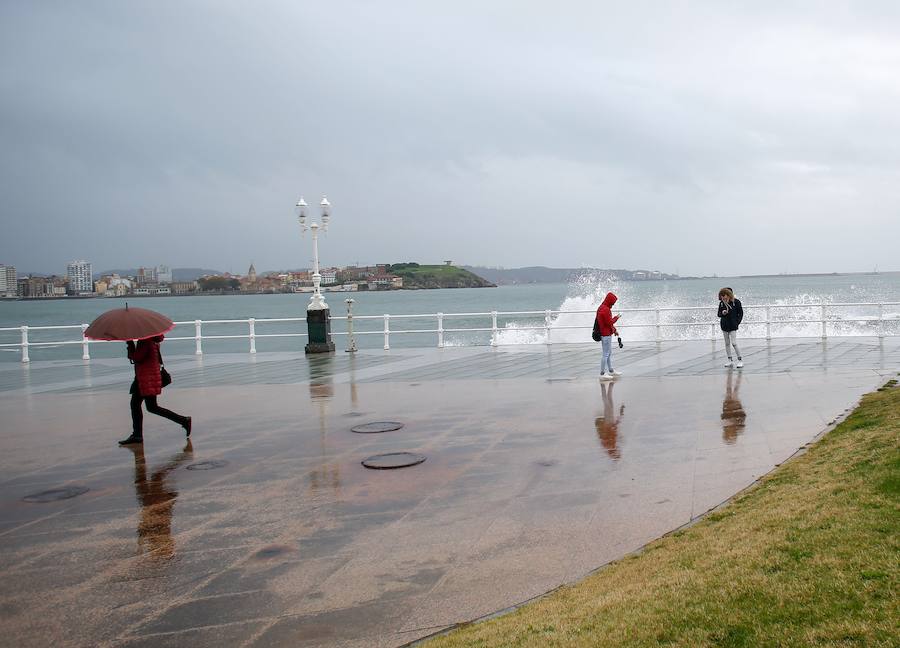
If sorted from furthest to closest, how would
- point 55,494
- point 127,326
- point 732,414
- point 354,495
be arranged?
point 732,414 → point 127,326 → point 55,494 → point 354,495

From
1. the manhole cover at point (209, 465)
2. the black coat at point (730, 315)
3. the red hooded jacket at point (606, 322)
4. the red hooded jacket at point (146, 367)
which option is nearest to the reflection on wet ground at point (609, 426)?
the red hooded jacket at point (606, 322)

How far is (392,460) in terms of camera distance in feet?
28.1

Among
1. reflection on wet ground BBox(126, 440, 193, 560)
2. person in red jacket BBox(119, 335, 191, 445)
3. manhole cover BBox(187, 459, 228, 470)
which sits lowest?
manhole cover BBox(187, 459, 228, 470)

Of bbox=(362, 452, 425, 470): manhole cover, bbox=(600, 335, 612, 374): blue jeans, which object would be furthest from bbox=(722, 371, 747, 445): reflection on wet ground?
bbox=(362, 452, 425, 470): manhole cover

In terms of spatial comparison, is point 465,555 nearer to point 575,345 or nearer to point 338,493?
point 338,493

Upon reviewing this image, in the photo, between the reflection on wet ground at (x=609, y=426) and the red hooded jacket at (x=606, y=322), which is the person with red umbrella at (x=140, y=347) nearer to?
the reflection on wet ground at (x=609, y=426)

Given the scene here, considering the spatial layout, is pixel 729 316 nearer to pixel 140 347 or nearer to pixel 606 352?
Answer: pixel 606 352

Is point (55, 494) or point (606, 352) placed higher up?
point (606, 352)

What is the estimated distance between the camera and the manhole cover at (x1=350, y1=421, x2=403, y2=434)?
410 inches

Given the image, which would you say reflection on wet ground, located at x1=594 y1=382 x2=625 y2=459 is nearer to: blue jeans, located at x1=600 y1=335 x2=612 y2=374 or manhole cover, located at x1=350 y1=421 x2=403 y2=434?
blue jeans, located at x1=600 y1=335 x2=612 y2=374

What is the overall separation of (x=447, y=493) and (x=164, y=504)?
257 cm

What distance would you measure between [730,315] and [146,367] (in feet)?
37.9

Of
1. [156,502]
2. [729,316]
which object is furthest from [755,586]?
[729,316]

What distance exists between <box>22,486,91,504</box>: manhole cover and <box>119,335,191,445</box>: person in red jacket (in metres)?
2.28
